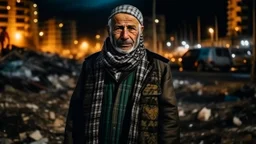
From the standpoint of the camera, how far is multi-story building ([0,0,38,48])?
8512 centimetres

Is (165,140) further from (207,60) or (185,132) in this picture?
(207,60)

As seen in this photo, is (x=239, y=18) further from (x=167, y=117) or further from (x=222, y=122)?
(x=167, y=117)

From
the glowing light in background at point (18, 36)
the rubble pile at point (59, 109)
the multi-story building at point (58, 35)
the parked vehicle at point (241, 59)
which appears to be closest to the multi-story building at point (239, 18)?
the glowing light in background at point (18, 36)

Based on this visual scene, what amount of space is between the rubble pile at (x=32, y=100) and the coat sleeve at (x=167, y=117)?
5.57 metres

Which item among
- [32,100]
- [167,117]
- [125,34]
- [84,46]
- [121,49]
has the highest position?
[84,46]

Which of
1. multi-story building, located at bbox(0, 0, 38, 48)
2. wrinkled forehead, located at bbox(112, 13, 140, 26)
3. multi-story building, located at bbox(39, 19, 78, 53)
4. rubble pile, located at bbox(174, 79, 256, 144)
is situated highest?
multi-story building, located at bbox(39, 19, 78, 53)

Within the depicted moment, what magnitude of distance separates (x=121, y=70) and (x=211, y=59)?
23325 mm

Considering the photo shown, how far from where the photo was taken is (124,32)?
3027mm

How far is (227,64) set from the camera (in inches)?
1031

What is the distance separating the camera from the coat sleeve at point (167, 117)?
3.04 m

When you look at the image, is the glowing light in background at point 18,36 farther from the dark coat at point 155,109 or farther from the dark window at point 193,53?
the dark coat at point 155,109

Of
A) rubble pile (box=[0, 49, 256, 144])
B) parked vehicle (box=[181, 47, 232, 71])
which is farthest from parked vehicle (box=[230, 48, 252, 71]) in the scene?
rubble pile (box=[0, 49, 256, 144])

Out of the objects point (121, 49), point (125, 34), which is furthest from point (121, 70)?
point (125, 34)

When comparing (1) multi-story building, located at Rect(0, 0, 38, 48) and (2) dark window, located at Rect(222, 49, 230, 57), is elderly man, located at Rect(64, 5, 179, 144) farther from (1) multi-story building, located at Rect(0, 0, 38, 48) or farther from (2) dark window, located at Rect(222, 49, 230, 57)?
(1) multi-story building, located at Rect(0, 0, 38, 48)
